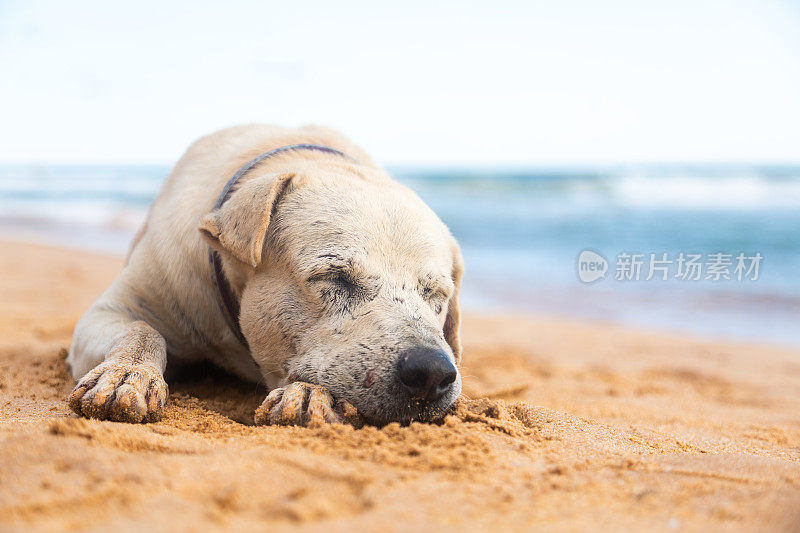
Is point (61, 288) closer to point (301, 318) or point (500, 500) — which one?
point (301, 318)

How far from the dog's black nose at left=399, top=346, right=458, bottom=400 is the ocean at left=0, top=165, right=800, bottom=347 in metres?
5.73

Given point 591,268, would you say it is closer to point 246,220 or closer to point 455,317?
point 455,317

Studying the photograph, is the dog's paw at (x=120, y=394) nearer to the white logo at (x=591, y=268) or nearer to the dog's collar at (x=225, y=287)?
the dog's collar at (x=225, y=287)

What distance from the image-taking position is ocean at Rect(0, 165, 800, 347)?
8.25 metres

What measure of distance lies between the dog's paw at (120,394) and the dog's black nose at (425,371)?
89 cm

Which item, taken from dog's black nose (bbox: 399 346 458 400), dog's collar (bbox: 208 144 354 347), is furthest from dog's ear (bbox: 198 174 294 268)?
dog's black nose (bbox: 399 346 458 400)

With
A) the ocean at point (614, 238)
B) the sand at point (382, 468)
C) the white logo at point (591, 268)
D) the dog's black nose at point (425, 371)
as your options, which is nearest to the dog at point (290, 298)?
the dog's black nose at point (425, 371)

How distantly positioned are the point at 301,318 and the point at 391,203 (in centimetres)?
67

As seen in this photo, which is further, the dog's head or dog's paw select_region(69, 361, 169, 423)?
the dog's head

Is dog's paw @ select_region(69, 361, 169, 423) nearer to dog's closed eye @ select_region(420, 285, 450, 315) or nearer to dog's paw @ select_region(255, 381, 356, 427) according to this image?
dog's paw @ select_region(255, 381, 356, 427)

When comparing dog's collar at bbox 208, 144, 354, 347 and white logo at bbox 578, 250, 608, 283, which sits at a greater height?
dog's collar at bbox 208, 144, 354, 347

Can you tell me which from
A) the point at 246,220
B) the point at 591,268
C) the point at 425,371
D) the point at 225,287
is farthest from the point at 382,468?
the point at 591,268

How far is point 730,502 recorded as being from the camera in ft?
5.45

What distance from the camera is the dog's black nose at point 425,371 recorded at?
2246mm
